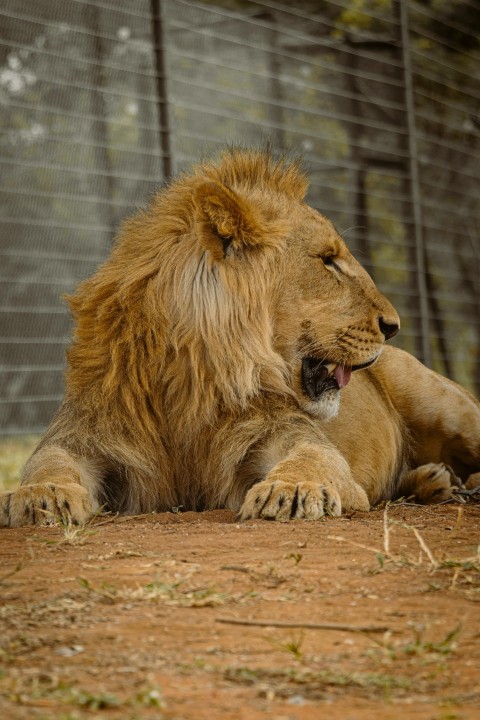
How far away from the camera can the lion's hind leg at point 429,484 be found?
159 inches

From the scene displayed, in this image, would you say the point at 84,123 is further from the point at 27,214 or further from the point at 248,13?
the point at 248,13

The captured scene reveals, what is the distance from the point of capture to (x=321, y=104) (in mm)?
9445

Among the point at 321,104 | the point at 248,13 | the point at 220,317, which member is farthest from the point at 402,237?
the point at 220,317

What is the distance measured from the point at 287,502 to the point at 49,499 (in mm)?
628

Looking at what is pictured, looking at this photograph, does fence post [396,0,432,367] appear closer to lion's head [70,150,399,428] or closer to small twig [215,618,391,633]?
lion's head [70,150,399,428]

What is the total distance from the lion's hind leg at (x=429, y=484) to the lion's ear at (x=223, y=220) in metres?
1.30

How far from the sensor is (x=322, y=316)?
340 centimetres

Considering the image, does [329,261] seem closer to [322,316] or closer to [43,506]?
[322,316]

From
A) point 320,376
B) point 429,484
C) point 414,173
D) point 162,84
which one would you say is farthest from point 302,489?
point 414,173

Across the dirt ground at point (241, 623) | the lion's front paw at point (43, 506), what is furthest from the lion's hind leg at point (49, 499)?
the dirt ground at point (241, 623)

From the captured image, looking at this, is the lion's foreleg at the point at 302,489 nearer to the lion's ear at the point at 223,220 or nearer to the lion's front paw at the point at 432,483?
the lion's ear at the point at 223,220

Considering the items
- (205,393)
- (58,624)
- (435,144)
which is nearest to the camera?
(58,624)

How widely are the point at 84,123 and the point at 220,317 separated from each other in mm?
4398

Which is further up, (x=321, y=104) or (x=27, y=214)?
(x=321, y=104)
